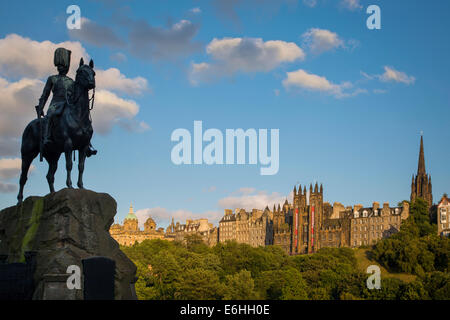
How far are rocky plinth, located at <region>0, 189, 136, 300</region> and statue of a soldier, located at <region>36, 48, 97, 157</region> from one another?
249cm

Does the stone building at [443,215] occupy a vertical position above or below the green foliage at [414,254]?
above

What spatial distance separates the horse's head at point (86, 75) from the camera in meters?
21.3

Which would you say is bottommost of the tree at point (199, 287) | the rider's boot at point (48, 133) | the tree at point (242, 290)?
the tree at point (199, 287)

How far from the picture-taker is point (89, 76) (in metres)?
21.3

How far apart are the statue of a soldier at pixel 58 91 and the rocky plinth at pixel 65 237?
2.49 meters

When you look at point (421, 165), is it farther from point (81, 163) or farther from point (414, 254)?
point (81, 163)

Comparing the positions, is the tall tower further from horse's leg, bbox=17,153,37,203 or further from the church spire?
horse's leg, bbox=17,153,37,203

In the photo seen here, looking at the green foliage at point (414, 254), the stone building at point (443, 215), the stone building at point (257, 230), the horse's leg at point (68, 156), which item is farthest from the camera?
the stone building at point (257, 230)

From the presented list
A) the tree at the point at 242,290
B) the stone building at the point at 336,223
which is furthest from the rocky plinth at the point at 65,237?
the stone building at the point at 336,223

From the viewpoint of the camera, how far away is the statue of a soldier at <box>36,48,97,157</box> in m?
22.1

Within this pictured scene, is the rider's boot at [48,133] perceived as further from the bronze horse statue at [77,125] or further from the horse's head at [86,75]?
the horse's head at [86,75]

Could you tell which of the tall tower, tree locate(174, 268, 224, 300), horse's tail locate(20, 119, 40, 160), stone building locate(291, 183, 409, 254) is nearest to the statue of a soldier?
horse's tail locate(20, 119, 40, 160)

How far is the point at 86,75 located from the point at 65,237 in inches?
228
